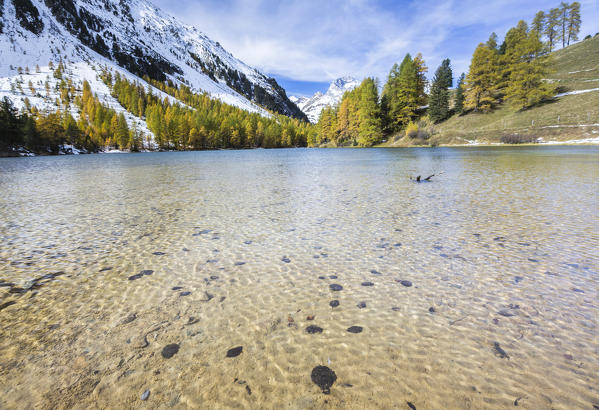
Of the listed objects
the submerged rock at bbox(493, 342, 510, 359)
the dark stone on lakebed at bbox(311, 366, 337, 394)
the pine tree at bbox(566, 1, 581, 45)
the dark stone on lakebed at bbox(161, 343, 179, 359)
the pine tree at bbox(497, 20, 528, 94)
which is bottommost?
the dark stone on lakebed at bbox(311, 366, 337, 394)

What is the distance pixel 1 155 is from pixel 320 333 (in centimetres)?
8928

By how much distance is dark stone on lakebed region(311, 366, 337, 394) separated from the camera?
237 centimetres

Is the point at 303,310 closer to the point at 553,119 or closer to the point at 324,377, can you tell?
the point at 324,377

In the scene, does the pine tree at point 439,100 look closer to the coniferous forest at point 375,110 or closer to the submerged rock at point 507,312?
the coniferous forest at point 375,110

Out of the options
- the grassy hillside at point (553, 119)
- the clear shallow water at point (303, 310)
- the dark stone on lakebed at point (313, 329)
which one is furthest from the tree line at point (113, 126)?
the dark stone on lakebed at point (313, 329)

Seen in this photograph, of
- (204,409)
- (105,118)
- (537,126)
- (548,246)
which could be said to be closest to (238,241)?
(204,409)

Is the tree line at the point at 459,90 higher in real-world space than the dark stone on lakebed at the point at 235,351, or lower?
higher

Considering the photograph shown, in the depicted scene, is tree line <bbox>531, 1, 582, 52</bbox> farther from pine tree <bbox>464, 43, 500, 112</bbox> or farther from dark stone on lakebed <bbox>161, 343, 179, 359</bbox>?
dark stone on lakebed <bbox>161, 343, 179, 359</bbox>

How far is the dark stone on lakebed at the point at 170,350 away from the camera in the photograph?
2750mm

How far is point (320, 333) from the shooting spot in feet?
10.2

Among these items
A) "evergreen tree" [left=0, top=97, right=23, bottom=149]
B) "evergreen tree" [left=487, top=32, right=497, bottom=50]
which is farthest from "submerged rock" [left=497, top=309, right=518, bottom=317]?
"evergreen tree" [left=0, top=97, right=23, bottom=149]

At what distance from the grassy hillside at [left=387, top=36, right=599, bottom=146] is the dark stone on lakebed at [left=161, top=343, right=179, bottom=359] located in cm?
5231

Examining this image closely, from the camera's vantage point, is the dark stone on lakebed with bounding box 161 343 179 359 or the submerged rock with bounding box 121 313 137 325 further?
the submerged rock with bounding box 121 313 137 325

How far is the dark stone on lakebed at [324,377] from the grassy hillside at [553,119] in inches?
2018
